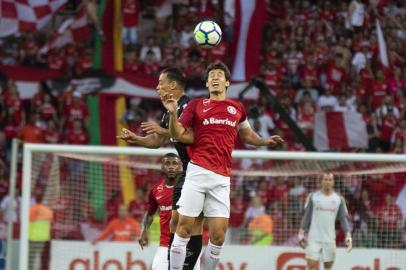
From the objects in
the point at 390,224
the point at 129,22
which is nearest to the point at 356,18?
the point at 129,22

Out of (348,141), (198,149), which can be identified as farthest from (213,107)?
(348,141)

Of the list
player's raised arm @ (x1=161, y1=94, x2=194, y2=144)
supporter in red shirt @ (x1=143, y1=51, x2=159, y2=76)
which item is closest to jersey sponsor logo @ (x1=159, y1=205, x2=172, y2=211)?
player's raised arm @ (x1=161, y1=94, x2=194, y2=144)

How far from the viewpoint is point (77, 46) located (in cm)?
2088

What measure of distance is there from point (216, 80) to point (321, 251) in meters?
5.94

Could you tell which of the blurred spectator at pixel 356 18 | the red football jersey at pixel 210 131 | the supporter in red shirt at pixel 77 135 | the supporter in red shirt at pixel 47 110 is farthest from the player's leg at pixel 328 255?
the blurred spectator at pixel 356 18

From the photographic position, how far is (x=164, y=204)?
11.6 metres

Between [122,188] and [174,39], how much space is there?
21.0 feet

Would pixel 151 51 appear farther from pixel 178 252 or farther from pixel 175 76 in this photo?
pixel 178 252

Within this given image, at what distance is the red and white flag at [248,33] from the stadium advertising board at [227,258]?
19.4ft

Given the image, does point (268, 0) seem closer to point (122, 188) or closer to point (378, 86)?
point (378, 86)

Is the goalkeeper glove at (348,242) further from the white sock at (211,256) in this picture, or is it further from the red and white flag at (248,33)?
the red and white flag at (248,33)

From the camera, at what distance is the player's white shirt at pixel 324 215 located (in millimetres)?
15109

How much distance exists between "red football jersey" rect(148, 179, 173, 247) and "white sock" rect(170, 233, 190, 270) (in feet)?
4.99

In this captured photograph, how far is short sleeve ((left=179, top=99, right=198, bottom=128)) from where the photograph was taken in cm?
953
